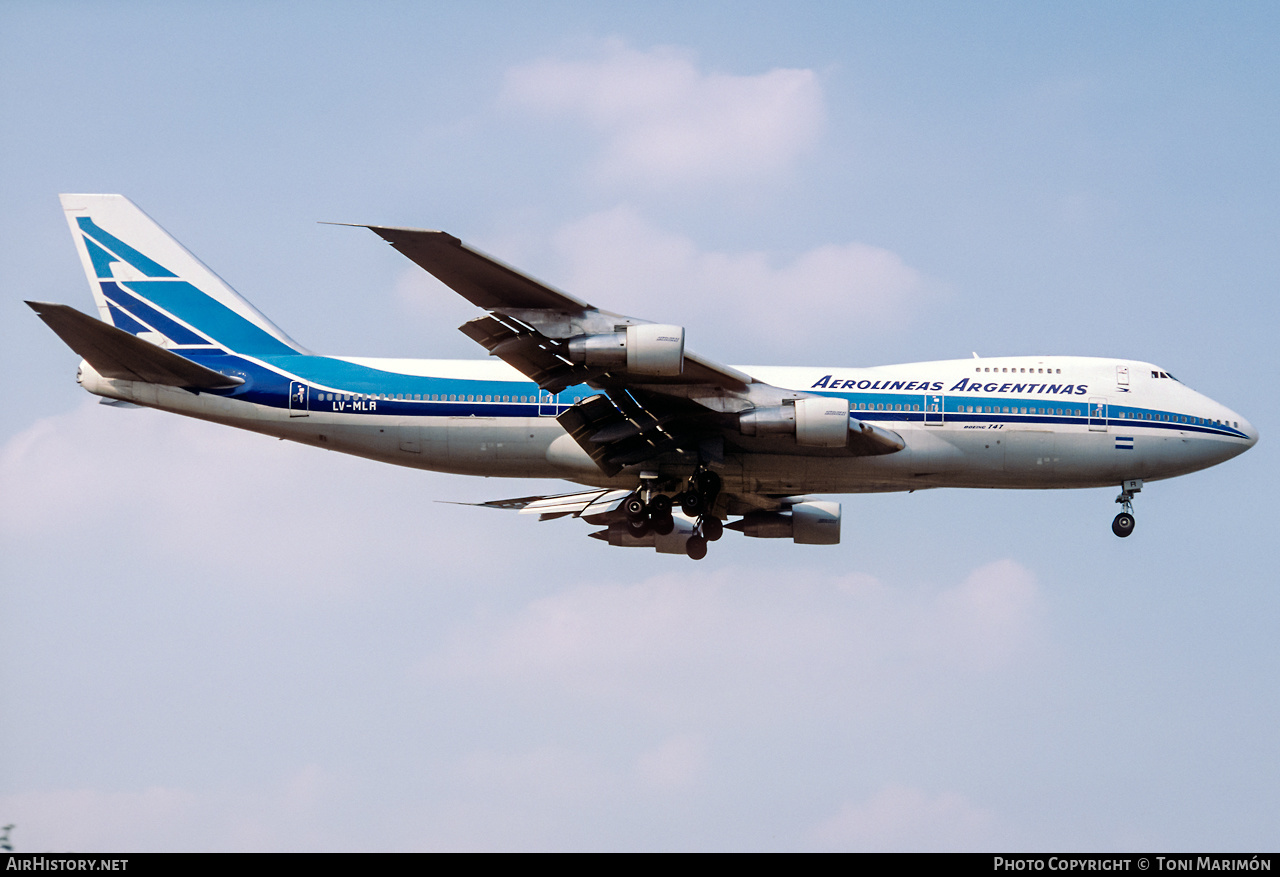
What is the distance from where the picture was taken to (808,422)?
2927cm

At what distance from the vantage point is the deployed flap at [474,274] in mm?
24938

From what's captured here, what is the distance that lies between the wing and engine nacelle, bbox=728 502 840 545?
5.32 metres

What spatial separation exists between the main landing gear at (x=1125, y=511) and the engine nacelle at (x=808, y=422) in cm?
855

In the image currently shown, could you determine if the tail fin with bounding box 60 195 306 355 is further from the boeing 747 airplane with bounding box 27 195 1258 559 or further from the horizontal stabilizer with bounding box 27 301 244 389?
the horizontal stabilizer with bounding box 27 301 244 389

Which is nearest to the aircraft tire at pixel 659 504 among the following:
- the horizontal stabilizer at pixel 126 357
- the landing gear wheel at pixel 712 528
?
the landing gear wheel at pixel 712 528

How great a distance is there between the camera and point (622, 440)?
31172 millimetres

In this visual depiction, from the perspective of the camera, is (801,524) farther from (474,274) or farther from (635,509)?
(474,274)

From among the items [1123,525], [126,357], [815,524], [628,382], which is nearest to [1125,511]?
[1123,525]

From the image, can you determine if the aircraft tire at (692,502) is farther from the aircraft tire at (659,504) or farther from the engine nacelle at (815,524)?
the engine nacelle at (815,524)

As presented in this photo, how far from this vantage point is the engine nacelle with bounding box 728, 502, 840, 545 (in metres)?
36.4

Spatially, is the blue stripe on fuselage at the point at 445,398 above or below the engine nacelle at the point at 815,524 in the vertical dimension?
above
